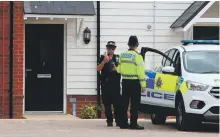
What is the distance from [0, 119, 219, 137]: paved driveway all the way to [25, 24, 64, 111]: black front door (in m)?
2.88

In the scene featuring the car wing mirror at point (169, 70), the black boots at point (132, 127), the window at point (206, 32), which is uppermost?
the window at point (206, 32)

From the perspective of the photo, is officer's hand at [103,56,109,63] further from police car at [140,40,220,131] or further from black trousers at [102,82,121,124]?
police car at [140,40,220,131]

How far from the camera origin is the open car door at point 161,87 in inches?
462

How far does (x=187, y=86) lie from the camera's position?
11141 millimetres

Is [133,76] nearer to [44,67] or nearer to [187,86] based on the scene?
[187,86]

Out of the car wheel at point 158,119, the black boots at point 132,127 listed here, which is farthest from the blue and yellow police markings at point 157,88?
the car wheel at point 158,119

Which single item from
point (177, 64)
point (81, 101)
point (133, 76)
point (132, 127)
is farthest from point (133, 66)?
point (81, 101)

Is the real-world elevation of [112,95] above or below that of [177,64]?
below

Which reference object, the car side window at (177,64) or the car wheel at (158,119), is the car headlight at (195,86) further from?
the car wheel at (158,119)

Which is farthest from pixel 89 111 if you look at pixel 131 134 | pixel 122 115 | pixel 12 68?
pixel 131 134

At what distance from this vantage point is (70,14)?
15.1m

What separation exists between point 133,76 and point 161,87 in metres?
0.84

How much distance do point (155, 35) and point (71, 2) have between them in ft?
9.11

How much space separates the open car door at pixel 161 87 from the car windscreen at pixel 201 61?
0.34 metres
